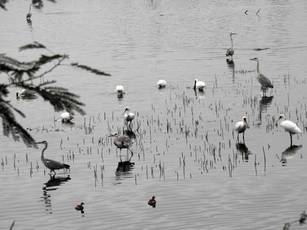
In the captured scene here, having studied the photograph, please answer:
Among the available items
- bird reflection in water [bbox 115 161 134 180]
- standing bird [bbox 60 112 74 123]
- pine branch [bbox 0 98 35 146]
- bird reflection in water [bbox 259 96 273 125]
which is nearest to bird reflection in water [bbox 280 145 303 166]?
bird reflection in water [bbox 115 161 134 180]

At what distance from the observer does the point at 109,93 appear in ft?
125

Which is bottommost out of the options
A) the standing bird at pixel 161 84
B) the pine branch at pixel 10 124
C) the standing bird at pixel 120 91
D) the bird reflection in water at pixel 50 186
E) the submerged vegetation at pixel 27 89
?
the bird reflection in water at pixel 50 186

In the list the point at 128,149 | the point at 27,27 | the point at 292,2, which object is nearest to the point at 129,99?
the point at 128,149

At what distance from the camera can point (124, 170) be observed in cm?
2155

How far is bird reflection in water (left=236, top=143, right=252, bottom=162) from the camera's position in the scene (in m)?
22.4

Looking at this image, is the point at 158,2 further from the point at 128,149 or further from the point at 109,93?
the point at 128,149

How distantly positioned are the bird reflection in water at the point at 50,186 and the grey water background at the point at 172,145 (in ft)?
0.30

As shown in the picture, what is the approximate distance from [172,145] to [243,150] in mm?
2779

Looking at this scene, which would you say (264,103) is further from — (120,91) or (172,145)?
(172,145)

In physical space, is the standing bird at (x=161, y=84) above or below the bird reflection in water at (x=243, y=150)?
above

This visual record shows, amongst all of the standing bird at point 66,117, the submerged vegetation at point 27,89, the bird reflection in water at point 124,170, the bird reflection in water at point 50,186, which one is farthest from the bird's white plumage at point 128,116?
the submerged vegetation at point 27,89

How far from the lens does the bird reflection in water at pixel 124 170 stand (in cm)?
2074

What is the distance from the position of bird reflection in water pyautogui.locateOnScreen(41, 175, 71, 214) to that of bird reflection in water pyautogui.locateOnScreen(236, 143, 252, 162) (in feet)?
19.6

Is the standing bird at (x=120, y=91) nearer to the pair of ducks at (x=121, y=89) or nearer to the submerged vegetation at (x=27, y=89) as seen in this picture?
the pair of ducks at (x=121, y=89)
